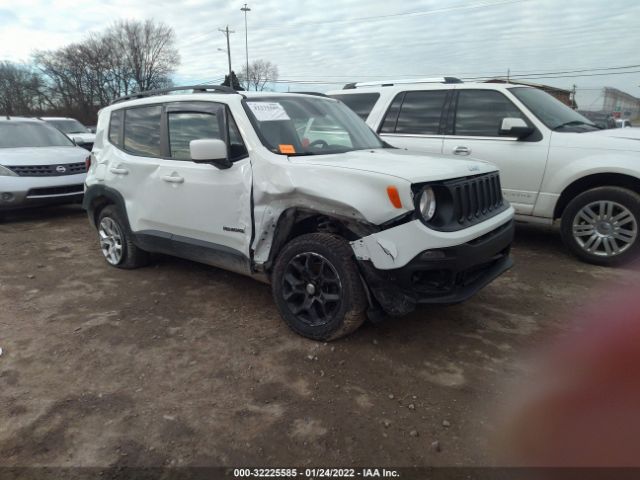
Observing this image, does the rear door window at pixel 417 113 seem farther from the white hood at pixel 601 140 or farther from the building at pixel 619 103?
the building at pixel 619 103

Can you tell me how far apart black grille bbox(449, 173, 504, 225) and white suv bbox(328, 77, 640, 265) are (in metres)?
0.95

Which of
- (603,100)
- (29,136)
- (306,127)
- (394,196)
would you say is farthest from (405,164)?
(603,100)

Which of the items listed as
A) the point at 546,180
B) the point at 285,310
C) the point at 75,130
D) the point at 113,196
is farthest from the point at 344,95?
the point at 75,130

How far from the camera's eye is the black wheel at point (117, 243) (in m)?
5.00

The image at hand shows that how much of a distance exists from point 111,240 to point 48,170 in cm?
356

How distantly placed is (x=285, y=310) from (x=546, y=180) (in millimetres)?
3615

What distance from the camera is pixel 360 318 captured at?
10.5 ft

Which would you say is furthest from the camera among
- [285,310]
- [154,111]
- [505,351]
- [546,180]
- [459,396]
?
[546,180]

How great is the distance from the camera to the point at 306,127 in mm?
3896

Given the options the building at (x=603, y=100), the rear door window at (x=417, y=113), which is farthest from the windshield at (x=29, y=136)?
the building at (x=603, y=100)

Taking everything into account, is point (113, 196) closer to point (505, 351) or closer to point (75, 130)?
point (505, 351)

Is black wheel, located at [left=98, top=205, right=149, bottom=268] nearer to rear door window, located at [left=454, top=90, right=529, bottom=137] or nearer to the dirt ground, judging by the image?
the dirt ground

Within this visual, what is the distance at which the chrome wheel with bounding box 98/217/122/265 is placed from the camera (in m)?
5.11

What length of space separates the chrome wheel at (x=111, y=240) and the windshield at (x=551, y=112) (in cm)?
498
